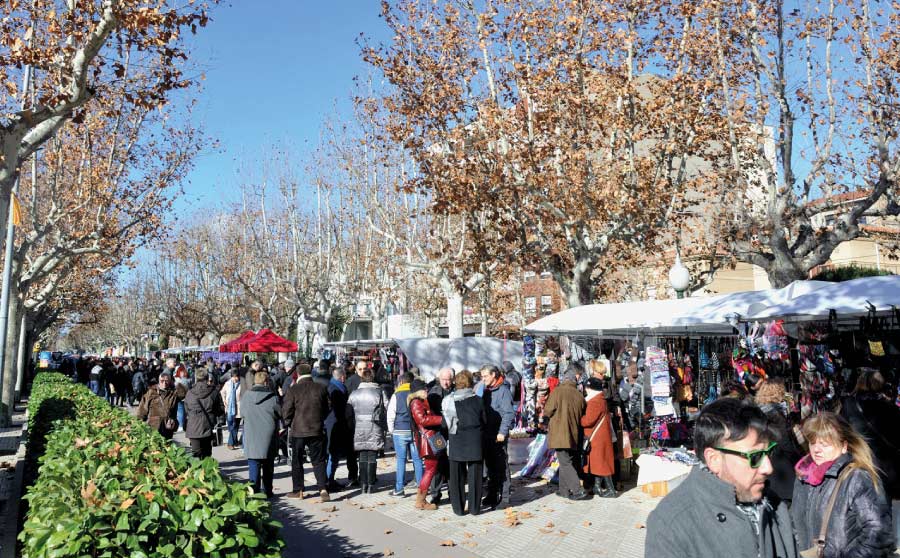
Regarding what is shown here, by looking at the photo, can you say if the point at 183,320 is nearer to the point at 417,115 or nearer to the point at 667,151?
the point at 417,115

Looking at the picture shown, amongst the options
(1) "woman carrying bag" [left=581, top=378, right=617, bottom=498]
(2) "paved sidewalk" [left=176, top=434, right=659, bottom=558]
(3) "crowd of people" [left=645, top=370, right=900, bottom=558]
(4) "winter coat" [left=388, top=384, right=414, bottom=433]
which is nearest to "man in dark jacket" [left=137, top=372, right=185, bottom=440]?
(2) "paved sidewalk" [left=176, top=434, right=659, bottom=558]

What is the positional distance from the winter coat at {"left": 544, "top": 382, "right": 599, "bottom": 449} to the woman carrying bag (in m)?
0.15

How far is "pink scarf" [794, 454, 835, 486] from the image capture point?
410cm

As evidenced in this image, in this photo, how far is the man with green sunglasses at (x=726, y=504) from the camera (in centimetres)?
227

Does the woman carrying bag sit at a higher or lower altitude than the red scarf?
lower

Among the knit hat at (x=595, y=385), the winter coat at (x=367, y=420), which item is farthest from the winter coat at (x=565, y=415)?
the winter coat at (x=367, y=420)

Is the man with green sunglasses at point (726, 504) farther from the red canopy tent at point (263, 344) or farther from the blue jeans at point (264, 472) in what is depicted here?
the red canopy tent at point (263, 344)

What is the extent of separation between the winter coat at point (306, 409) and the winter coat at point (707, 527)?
7.34 meters

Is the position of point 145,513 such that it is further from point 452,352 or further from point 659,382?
point 452,352

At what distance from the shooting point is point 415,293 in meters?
37.5

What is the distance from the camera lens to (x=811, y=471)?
4.22m

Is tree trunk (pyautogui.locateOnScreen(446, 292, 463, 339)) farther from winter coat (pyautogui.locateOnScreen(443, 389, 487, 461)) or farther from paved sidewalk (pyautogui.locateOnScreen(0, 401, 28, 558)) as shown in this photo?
winter coat (pyautogui.locateOnScreen(443, 389, 487, 461))

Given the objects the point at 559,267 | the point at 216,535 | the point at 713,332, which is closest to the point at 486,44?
the point at 559,267

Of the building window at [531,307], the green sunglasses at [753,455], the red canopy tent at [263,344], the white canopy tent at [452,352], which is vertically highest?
the building window at [531,307]
